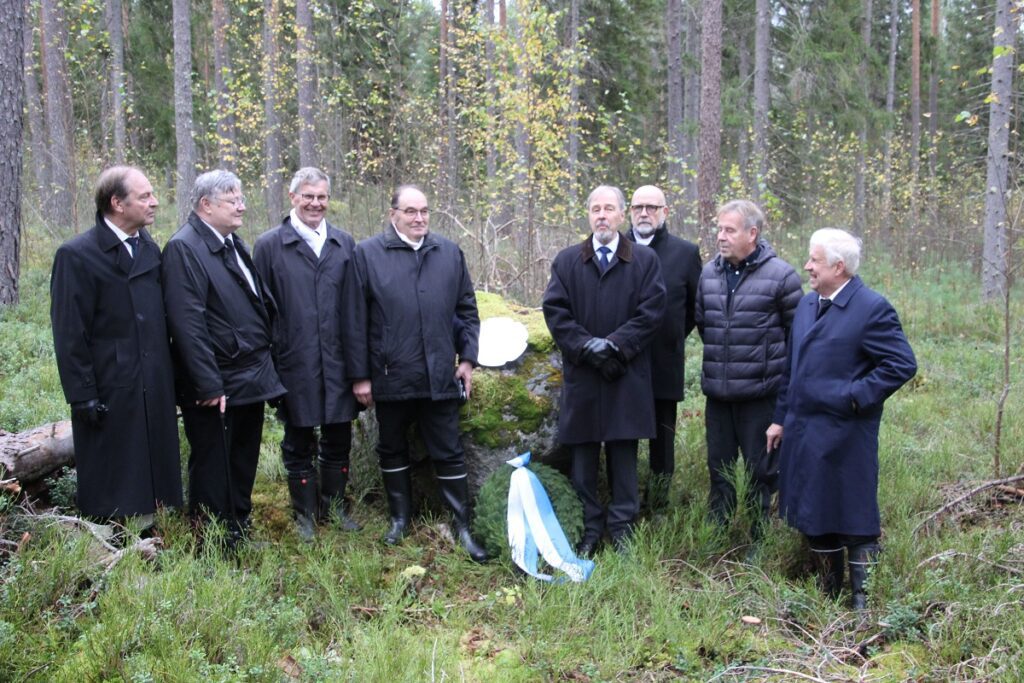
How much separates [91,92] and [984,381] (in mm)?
12505

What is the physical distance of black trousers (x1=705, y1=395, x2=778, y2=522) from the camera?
4.66 metres

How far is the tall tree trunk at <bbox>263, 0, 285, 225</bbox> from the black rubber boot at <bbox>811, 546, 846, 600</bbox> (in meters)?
12.9

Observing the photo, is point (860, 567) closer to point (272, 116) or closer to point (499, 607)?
point (499, 607)

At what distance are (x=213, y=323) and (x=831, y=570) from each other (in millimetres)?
3618

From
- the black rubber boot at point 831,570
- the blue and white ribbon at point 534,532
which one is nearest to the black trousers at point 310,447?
the blue and white ribbon at point 534,532

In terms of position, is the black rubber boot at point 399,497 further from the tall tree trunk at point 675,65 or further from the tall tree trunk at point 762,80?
the tall tree trunk at point 675,65

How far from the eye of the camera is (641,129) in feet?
79.7

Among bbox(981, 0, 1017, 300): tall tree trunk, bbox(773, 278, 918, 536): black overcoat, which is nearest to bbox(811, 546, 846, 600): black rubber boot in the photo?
bbox(773, 278, 918, 536): black overcoat

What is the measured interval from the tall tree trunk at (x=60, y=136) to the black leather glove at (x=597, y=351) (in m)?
7.85

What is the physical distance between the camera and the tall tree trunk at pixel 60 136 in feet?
31.8

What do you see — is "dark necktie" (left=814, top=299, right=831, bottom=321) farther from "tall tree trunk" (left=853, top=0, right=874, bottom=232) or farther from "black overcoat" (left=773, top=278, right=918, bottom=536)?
"tall tree trunk" (left=853, top=0, right=874, bottom=232)

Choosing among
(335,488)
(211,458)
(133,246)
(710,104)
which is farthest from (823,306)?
(710,104)

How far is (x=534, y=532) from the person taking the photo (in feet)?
14.6

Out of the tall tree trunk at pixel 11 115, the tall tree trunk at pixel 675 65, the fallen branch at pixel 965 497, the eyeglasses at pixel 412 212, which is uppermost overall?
the tall tree trunk at pixel 675 65
